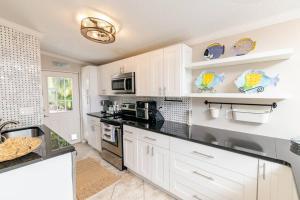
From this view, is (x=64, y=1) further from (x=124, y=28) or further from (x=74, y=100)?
(x=74, y=100)

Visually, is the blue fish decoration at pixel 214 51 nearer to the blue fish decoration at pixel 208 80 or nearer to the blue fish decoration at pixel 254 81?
the blue fish decoration at pixel 208 80

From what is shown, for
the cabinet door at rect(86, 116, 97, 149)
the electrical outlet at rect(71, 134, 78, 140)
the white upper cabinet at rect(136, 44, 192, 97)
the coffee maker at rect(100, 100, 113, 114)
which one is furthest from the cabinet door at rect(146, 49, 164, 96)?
the electrical outlet at rect(71, 134, 78, 140)

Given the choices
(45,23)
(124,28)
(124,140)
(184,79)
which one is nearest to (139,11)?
(124,28)

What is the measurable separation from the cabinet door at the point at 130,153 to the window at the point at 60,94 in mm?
2361

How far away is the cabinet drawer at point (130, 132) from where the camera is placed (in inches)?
92.0

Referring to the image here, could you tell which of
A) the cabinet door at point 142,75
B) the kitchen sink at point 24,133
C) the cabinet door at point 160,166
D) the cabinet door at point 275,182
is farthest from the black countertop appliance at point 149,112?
the cabinet door at point 275,182

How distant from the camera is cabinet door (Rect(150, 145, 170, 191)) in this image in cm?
194

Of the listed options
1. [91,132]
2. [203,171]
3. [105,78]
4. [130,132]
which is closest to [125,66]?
[105,78]

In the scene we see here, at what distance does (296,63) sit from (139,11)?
175 cm

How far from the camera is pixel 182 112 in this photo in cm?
244

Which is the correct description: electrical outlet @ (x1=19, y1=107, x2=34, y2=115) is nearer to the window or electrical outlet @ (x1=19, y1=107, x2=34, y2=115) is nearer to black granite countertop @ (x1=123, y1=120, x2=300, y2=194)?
the window

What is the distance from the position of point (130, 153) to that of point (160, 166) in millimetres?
645

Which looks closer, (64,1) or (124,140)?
(64,1)

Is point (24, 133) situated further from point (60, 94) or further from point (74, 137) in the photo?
point (74, 137)
